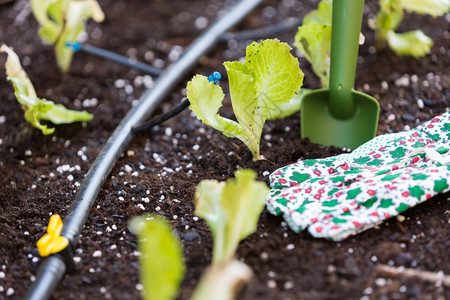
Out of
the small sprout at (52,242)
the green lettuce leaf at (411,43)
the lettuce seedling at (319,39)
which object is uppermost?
the green lettuce leaf at (411,43)

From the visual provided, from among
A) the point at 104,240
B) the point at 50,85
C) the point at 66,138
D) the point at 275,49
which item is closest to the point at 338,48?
the point at 275,49

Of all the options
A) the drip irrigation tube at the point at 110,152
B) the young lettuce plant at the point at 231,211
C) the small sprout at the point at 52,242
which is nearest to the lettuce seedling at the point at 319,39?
the drip irrigation tube at the point at 110,152

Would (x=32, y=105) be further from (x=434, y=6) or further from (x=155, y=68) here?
(x=434, y=6)

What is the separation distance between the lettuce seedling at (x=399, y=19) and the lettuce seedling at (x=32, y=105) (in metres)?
0.89

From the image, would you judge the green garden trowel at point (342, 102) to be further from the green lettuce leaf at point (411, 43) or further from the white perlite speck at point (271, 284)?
the white perlite speck at point (271, 284)

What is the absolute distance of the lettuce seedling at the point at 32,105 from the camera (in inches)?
57.0

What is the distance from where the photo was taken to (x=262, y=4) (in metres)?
2.22

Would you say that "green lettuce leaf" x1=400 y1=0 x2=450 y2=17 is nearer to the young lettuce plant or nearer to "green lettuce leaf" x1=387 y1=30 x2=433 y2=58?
"green lettuce leaf" x1=387 y1=30 x2=433 y2=58

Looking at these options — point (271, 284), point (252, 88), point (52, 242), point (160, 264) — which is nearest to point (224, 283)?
point (160, 264)

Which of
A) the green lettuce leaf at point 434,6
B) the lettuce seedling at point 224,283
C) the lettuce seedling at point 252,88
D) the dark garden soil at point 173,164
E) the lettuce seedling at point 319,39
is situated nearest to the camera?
the lettuce seedling at point 224,283

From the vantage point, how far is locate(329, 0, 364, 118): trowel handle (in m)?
1.27

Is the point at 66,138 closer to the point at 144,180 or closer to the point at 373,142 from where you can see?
the point at 144,180

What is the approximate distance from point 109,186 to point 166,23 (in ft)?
3.19

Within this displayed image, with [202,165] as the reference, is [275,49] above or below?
above
